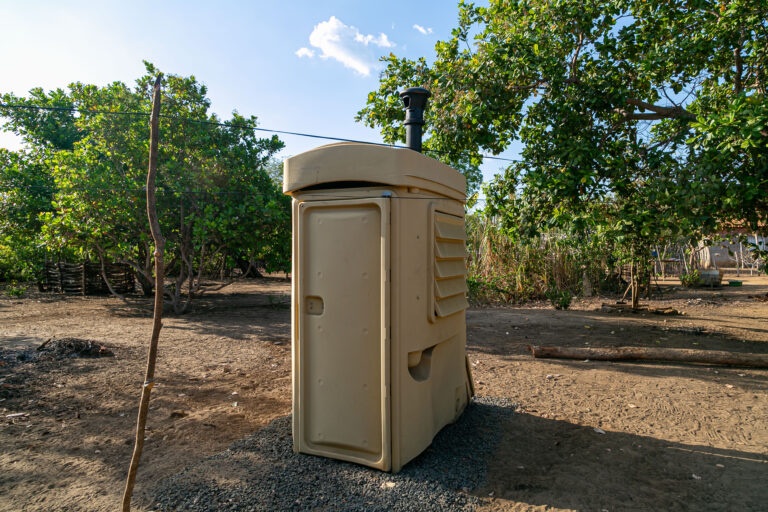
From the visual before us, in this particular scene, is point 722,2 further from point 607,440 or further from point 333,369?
point 333,369

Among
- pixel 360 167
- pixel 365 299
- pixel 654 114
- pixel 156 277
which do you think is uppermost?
pixel 654 114

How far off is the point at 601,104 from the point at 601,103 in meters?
0.02

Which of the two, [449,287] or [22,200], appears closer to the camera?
[449,287]

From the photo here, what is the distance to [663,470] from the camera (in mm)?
3064

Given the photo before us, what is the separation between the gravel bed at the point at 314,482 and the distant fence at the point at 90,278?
14.1 meters

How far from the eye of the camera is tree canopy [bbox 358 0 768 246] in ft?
19.9

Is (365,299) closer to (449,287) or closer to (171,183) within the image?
(449,287)

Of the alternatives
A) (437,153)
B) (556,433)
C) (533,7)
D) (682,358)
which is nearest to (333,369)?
(556,433)

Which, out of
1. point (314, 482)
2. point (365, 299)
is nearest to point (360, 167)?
point (365, 299)

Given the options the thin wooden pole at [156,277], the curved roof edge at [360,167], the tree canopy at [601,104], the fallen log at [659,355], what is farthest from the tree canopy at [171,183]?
the thin wooden pole at [156,277]

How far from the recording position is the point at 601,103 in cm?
665

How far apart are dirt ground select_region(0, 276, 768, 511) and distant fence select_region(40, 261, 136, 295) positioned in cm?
621

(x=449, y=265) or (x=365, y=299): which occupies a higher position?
(x=449, y=265)

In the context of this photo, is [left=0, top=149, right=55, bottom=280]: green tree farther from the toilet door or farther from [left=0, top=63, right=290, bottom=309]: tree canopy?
the toilet door
